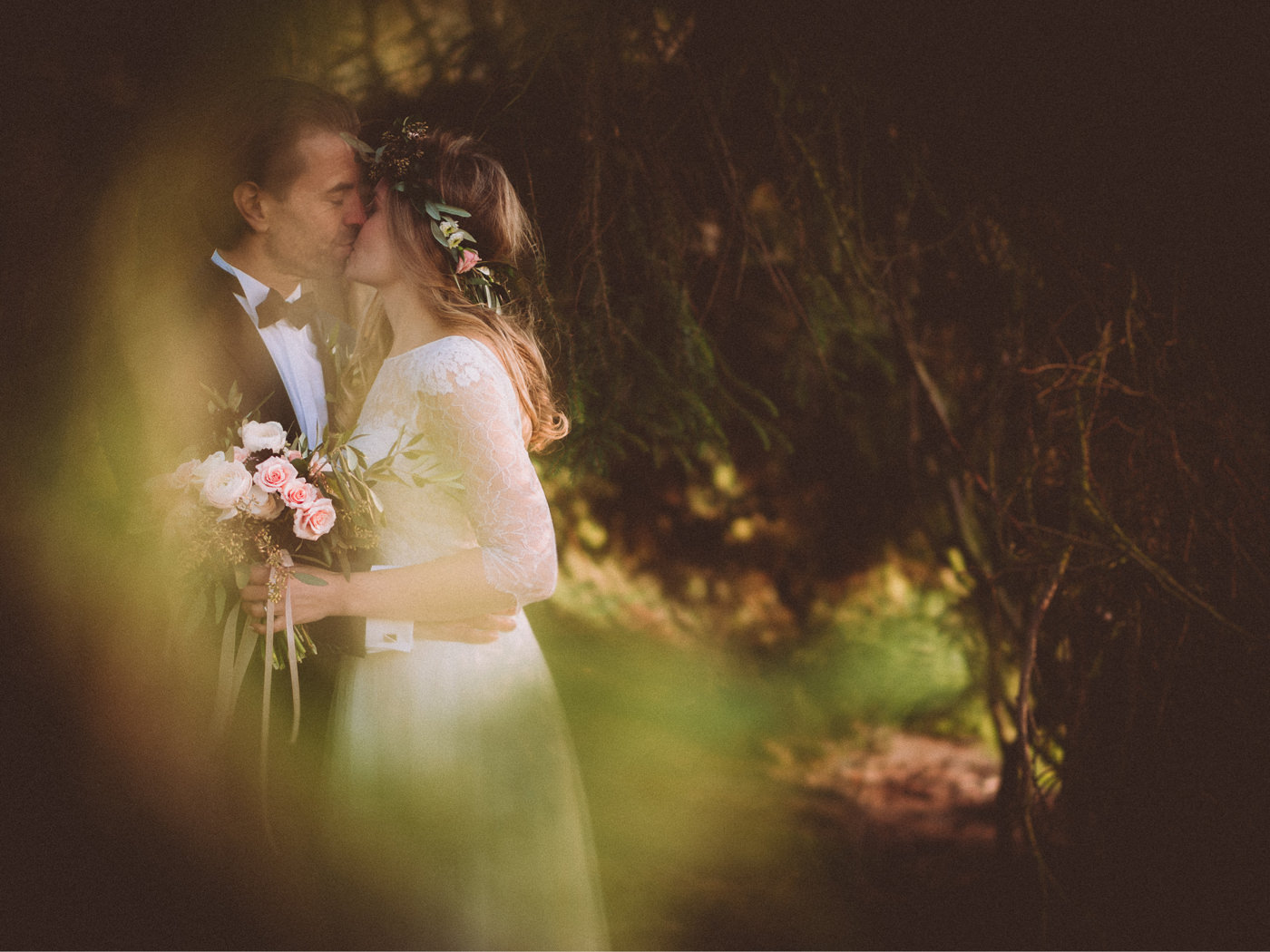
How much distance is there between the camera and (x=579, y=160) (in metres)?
1.69

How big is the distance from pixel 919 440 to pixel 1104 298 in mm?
606

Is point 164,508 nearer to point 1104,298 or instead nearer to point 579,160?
point 579,160

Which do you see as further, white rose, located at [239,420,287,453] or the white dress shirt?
the white dress shirt

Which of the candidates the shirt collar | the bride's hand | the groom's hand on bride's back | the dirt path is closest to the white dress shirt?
the shirt collar

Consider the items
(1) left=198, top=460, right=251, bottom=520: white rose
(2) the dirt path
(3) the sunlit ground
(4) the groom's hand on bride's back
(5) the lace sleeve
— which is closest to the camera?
(1) left=198, top=460, right=251, bottom=520: white rose

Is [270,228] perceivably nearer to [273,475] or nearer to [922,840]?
[273,475]

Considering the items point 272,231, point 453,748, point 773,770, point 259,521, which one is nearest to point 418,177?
point 272,231

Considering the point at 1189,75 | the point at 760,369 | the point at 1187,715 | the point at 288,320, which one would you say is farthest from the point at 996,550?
the point at 288,320

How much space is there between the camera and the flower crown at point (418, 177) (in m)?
1.23

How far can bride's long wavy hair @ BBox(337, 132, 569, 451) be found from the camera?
1.25 meters

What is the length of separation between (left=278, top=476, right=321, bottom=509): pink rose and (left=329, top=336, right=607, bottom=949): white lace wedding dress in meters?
0.14

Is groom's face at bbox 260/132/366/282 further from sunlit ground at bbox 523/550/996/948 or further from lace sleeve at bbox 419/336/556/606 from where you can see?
sunlit ground at bbox 523/550/996/948

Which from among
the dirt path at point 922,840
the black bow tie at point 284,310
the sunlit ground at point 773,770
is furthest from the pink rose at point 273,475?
the dirt path at point 922,840

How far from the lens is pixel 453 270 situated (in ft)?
4.16
